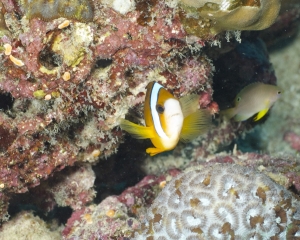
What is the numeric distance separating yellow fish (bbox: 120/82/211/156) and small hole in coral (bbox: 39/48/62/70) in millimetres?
828

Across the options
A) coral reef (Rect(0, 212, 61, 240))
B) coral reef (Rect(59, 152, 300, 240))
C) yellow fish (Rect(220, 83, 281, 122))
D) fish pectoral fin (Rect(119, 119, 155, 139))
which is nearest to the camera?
fish pectoral fin (Rect(119, 119, 155, 139))

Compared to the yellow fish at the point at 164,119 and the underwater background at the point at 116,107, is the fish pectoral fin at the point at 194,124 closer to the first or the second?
the yellow fish at the point at 164,119

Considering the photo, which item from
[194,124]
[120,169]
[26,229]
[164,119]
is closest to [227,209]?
[194,124]

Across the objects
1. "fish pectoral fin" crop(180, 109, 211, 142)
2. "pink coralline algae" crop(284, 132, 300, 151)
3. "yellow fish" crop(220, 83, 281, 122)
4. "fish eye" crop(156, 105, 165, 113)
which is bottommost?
"pink coralline algae" crop(284, 132, 300, 151)

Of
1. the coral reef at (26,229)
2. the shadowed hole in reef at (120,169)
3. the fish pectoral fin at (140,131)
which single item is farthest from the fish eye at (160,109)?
the coral reef at (26,229)

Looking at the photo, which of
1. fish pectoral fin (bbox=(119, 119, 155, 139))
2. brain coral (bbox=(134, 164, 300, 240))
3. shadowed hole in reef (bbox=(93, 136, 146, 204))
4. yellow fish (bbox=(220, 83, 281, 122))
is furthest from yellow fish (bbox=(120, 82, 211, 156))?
shadowed hole in reef (bbox=(93, 136, 146, 204))

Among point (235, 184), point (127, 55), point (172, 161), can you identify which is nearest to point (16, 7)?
point (127, 55)

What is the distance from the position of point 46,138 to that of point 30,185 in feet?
2.01

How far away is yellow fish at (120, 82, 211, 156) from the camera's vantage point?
8.46 feet

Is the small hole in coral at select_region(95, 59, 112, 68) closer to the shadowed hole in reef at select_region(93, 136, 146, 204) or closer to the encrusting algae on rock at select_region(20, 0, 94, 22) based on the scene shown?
the encrusting algae on rock at select_region(20, 0, 94, 22)

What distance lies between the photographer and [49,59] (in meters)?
2.98

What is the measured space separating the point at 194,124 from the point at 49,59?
1.38 m

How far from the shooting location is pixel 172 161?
18.3ft

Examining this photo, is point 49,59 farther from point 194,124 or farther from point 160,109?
point 194,124
